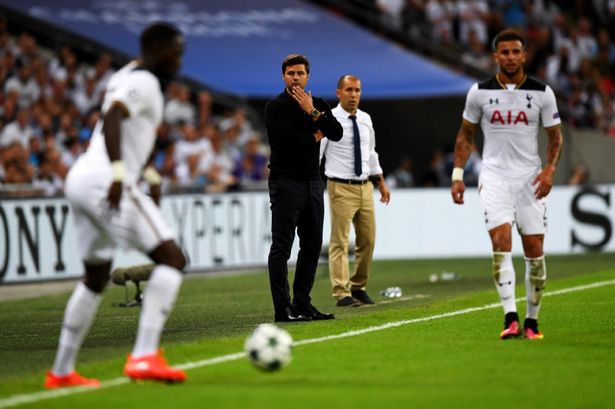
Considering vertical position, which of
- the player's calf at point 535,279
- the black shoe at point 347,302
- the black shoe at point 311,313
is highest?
the player's calf at point 535,279

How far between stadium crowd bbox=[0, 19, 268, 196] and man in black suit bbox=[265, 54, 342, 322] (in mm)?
8531

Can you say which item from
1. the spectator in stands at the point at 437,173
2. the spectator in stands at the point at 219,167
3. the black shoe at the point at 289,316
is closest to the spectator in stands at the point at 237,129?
the spectator in stands at the point at 219,167

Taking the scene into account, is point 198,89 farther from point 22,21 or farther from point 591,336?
point 591,336

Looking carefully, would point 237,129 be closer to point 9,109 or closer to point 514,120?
point 9,109

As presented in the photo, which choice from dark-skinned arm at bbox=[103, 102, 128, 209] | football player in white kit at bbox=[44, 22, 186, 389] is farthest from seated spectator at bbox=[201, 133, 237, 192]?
dark-skinned arm at bbox=[103, 102, 128, 209]

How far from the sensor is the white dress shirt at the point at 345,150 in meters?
14.5

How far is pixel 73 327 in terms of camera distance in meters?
8.33

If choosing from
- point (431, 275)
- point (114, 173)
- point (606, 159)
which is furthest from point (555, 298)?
point (606, 159)

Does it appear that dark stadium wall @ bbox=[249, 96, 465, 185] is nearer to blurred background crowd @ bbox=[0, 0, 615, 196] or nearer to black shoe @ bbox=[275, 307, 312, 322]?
blurred background crowd @ bbox=[0, 0, 615, 196]

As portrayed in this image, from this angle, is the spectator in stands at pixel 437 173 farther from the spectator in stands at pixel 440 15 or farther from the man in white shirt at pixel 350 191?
the man in white shirt at pixel 350 191

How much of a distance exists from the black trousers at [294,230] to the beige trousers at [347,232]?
1.39 meters

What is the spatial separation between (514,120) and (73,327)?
4.14 m

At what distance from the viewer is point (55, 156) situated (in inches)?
848

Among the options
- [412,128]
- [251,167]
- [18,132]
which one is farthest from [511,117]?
[412,128]
